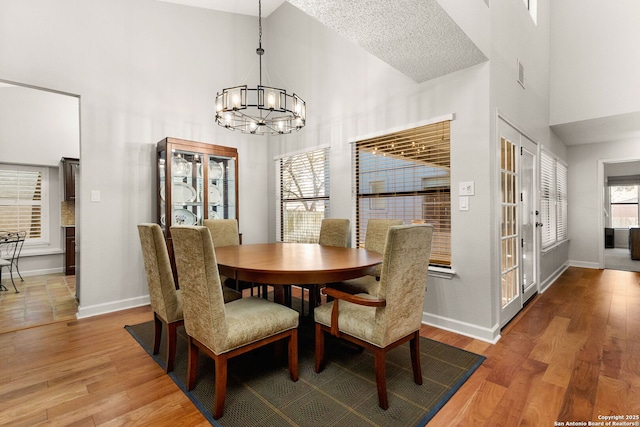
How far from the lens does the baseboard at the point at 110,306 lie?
315cm

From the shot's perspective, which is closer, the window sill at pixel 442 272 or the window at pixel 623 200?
the window sill at pixel 442 272

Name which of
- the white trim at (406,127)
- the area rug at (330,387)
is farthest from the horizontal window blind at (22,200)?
the white trim at (406,127)

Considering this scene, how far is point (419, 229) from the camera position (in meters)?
1.66

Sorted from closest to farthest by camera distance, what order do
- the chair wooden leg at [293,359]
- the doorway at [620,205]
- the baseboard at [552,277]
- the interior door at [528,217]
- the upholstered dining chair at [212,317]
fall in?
the upholstered dining chair at [212,317], the chair wooden leg at [293,359], the interior door at [528,217], the baseboard at [552,277], the doorway at [620,205]

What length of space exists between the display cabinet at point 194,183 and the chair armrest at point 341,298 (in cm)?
245

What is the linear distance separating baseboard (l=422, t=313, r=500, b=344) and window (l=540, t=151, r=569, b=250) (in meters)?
2.36

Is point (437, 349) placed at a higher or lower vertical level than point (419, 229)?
lower

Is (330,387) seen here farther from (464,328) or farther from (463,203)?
Result: (463,203)

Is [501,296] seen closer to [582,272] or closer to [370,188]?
[370,188]

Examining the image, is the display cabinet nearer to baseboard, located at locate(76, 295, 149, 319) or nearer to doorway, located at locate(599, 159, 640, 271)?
baseboard, located at locate(76, 295, 149, 319)

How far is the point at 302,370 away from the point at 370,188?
2.11m

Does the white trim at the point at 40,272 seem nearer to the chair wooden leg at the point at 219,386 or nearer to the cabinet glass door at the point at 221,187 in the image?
the cabinet glass door at the point at 221,187

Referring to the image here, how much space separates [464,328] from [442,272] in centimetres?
51

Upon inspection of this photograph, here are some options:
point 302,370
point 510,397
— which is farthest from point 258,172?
point 510,397
